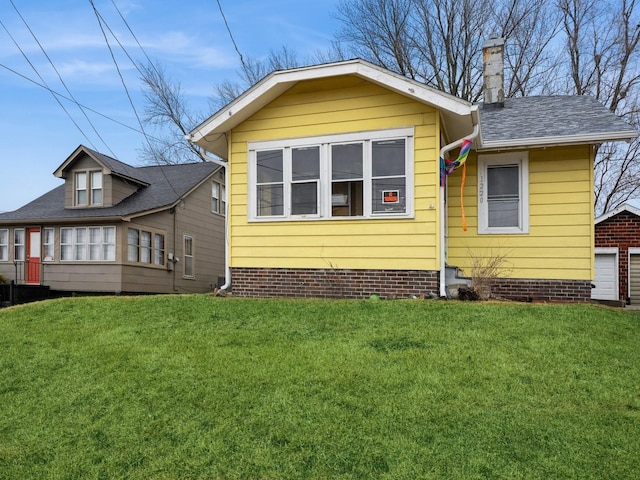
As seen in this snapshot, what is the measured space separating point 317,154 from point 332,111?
0.83 meters

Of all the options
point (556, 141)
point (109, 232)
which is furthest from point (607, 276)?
point (109, 232)

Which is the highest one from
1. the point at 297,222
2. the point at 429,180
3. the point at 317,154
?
the point at 317,154

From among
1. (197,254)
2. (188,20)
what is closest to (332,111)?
(188,20)

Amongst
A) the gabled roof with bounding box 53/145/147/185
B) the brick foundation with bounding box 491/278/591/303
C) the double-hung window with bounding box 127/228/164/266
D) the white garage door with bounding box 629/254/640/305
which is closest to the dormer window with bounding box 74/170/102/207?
the gabled roof with bounding box 53/145/147/185

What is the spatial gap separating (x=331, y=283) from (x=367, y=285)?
669 mm

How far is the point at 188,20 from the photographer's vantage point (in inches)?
421

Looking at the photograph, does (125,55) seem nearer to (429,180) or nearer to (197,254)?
(429,180)

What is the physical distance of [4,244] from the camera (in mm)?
17797

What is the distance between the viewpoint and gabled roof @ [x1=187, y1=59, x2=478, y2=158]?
302 inches

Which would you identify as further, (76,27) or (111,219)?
(111,219)

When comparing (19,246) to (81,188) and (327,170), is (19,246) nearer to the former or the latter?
(81,188)

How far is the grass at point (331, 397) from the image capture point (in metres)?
3.18

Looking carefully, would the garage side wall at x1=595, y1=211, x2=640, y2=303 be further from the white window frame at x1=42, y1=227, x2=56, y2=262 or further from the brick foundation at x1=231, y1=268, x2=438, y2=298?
the white window frame at x1=42, y1=227, x2=56, y2=262

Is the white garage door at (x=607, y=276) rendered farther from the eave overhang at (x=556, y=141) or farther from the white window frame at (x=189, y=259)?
the white window frame at (x=189, y=259)
